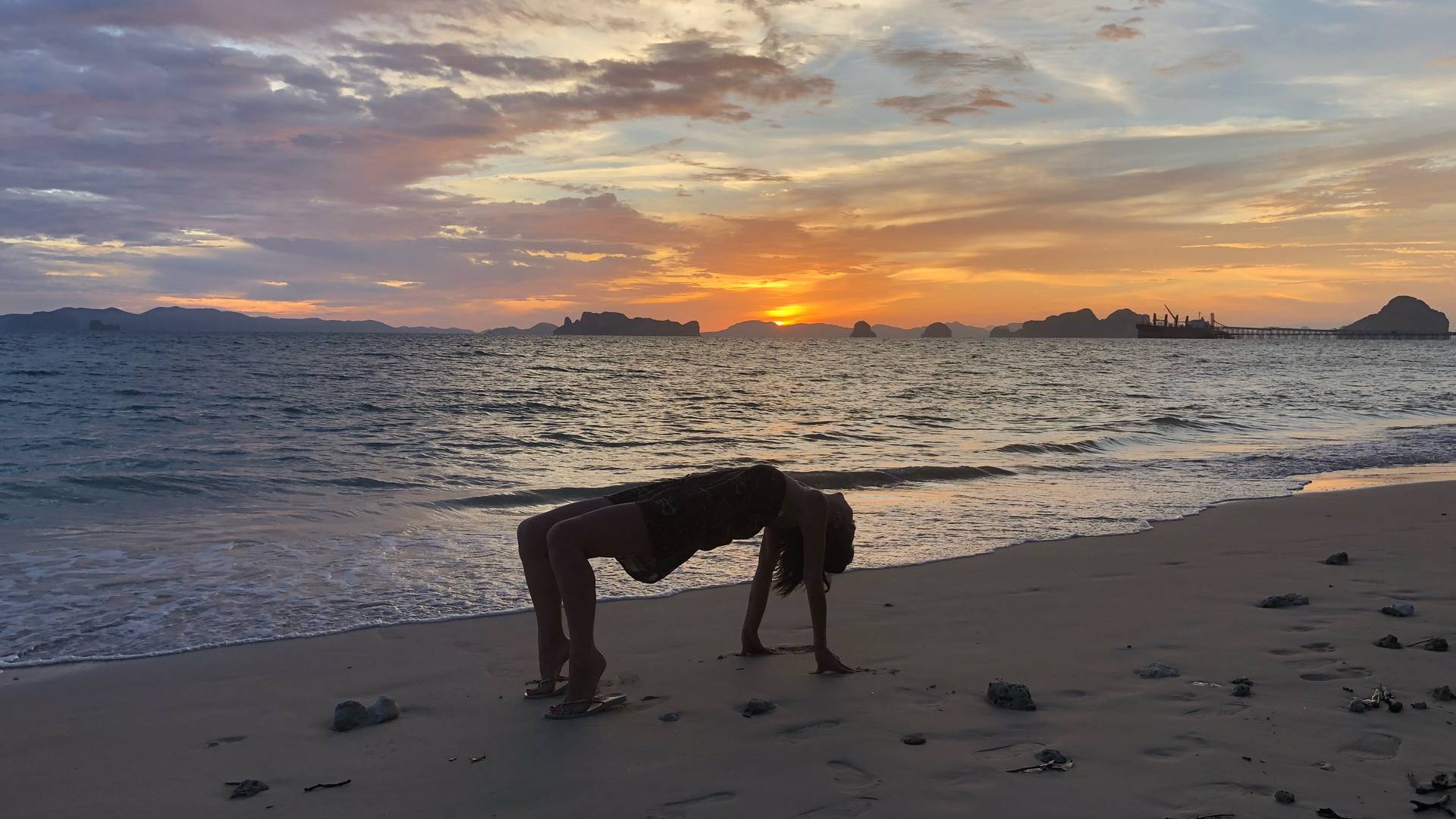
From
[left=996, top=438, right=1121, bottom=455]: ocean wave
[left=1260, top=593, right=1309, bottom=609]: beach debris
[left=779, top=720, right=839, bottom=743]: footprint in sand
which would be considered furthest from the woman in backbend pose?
[left=996, top=438, right=1121, bottom=455]: ocean wave

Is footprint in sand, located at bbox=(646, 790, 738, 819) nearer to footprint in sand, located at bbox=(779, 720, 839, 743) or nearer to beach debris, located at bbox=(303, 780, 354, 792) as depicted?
footprint in sand, located at bbox=(779, 720, 839, 743)

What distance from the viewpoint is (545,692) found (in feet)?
14.3

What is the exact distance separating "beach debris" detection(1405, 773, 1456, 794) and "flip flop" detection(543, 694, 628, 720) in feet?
9.96

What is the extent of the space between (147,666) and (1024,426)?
19248 millimetres

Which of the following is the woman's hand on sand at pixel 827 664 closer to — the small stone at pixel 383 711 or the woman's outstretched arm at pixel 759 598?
the woman's outstretched arm at pixel 759 598

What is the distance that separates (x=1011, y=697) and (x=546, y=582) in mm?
2190

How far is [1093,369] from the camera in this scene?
5472cm

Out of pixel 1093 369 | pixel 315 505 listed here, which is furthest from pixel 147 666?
pixel 1093 369

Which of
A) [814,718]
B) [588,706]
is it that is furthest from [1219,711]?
[588,706]

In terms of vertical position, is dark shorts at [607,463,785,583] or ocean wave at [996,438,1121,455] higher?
dark shorts at [607,463,785,583]

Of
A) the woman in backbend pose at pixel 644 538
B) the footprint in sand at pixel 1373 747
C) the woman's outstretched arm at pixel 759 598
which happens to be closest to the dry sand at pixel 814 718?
the footprint in sand at pixel 1373 747

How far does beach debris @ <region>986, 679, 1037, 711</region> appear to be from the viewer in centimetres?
393

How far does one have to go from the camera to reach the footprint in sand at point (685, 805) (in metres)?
3.04

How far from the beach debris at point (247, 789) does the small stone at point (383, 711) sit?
65cm
